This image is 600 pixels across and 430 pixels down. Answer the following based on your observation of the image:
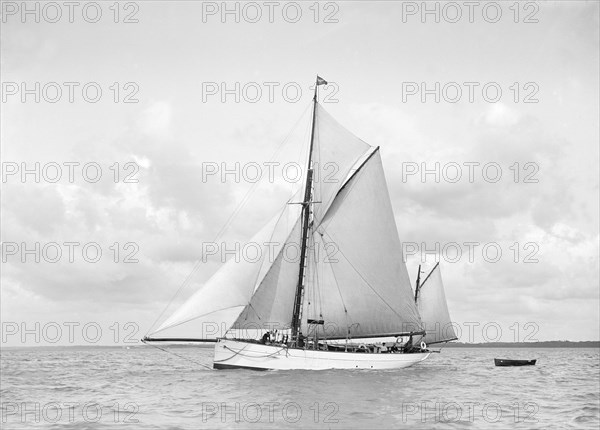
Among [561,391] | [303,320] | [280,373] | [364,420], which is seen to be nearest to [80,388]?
[280,373]

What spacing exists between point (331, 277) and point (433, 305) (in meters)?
29.5

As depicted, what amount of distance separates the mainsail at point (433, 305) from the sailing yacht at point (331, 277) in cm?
2218

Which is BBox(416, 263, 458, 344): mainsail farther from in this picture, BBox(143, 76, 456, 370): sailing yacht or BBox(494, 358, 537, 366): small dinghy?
BBox(143, 76, 456, 370): sailing yacht

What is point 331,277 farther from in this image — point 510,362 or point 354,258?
point 510,362

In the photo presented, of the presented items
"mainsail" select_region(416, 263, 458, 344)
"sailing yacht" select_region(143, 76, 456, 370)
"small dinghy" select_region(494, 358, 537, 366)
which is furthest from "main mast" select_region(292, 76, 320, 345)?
"small dinghy" select_region(494, 358, 537, 366)

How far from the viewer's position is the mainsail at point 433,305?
72625mm

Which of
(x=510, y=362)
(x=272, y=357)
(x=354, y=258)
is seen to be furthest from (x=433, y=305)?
(x=272, y=357)

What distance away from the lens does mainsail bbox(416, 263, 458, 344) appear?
72.6m

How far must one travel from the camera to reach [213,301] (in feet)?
133

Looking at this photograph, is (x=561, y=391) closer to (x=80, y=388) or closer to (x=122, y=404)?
(x=122, y=404)

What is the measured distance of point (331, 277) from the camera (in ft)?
156

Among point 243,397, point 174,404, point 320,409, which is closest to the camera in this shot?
point 320,409

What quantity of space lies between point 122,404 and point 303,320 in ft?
63.1

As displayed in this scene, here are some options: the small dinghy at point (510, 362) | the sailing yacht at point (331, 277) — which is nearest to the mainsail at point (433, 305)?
the small dinghy at point (510, 362)
